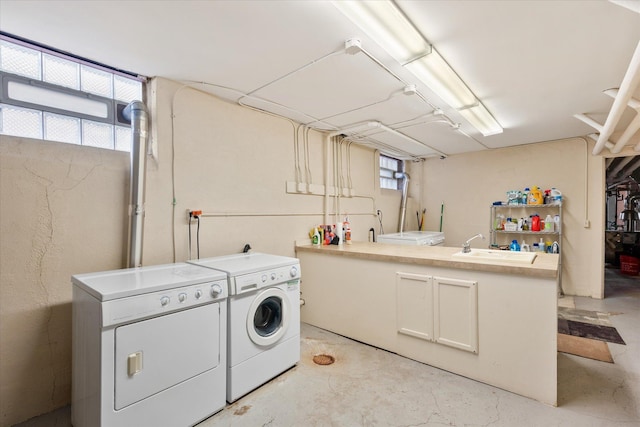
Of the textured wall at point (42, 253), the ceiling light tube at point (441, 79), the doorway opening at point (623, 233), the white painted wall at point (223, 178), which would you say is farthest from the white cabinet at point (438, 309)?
the doorway opening at point (623, 233)

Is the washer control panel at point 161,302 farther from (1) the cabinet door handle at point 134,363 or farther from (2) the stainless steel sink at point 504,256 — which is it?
(2) the stainless steel sink at point 504,256

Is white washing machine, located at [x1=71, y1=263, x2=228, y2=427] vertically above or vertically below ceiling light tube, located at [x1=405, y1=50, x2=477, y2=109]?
below

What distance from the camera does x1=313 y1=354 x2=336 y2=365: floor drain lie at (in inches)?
96.9

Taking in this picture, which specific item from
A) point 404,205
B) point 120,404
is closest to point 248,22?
point 120,404

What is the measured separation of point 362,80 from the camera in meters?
2.36

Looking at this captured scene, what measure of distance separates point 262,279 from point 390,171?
13.3 ft

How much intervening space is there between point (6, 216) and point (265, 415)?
2.02m

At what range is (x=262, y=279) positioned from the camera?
2.10 m

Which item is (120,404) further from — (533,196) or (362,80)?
(533,196)

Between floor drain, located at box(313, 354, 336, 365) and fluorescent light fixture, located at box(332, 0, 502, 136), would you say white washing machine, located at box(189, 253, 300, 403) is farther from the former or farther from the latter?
fluorescent light fixture, located at box(332, 0, 502, 136)

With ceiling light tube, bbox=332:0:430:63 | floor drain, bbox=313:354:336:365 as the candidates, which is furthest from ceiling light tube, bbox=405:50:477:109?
floor drain, bbox=313:354:336:365

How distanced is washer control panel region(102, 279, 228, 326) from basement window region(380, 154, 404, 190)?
12.9 feet

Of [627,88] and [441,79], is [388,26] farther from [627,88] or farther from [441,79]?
[627,88]

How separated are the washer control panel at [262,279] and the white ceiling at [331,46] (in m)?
1.57
